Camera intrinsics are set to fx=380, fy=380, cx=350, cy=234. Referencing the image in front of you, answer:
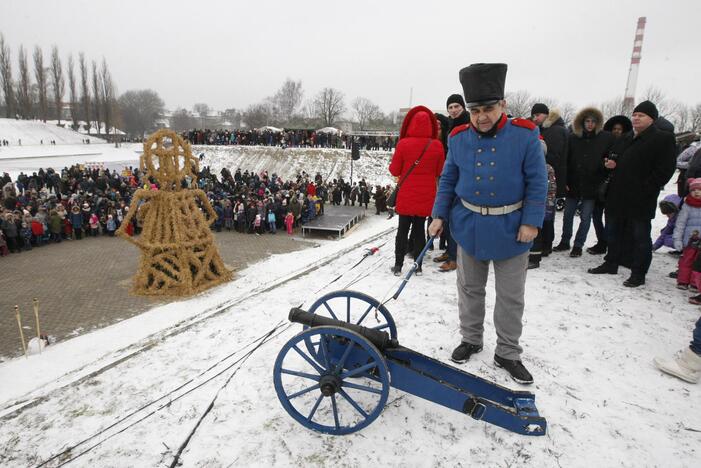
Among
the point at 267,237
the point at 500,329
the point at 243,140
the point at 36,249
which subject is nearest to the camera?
the point at 500,329

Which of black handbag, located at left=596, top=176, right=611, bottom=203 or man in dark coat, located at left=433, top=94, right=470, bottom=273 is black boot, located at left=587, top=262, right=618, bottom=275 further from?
man in dark coat, located at left=433, top=94, right=470, bottom=273

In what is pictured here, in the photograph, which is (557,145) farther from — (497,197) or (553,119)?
(497,197)

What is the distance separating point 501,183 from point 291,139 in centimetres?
3835

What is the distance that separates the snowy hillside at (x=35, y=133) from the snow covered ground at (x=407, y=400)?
60551mm

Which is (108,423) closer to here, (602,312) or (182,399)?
(182,399)

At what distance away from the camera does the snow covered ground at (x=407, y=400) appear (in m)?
2.49

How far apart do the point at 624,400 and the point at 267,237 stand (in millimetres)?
13581

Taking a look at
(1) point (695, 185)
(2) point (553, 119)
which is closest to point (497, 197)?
(2) point (553, 119)

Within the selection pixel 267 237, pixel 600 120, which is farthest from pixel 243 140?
pixel 600 120

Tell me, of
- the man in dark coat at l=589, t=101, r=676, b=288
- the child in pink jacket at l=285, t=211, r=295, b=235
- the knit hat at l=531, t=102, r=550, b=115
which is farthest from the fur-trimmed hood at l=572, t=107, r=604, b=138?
the child in pink jacket at l=285, t=211, r=295, b=235

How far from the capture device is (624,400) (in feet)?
9.38

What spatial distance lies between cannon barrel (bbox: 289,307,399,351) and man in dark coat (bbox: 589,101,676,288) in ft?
12.8

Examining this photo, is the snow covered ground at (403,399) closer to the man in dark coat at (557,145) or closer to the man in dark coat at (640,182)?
the man in dark coat at (640,182)

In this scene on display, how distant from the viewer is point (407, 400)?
2.92 metres
